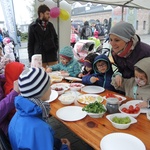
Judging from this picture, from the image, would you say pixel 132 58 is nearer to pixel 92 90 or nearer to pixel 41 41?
pixel 92 90

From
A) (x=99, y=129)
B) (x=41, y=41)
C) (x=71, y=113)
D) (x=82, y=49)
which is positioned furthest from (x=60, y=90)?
(x=82, y=49)

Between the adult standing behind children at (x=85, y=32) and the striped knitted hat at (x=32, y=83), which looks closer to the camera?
the striped knitted hat at (x=32, y=83)

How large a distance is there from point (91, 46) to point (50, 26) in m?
2.72

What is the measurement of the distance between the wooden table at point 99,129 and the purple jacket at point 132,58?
2.09 feet

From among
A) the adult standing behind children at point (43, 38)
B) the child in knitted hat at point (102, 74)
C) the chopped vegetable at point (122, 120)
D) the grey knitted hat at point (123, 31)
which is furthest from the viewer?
the adult standing behind children at point (43, 38)

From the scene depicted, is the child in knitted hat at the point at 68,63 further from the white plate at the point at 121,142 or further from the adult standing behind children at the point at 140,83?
the white plate at the point at 121,142

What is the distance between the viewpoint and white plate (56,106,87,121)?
1295 millimetres

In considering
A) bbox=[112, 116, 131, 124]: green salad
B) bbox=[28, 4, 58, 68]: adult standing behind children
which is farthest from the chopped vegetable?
bbox=[28, 4, 58, 68]: adult standing behind children

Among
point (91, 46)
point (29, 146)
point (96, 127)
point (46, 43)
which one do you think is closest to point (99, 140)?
point (96, 127)

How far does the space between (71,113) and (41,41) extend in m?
2.14

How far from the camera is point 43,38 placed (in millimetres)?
3182

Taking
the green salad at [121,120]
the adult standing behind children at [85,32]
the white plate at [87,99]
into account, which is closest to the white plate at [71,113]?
the white plate at [87,99]

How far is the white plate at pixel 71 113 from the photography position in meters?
1.29

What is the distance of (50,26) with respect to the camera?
325 cm
